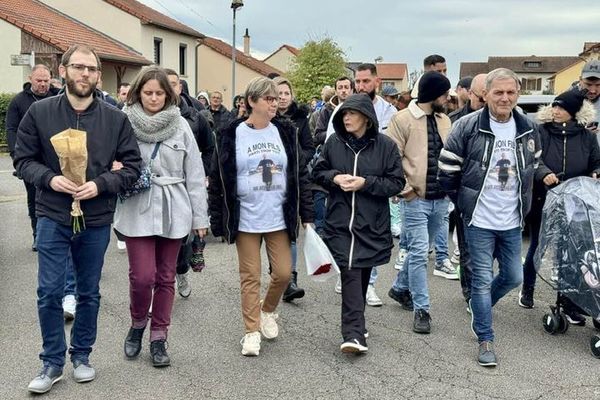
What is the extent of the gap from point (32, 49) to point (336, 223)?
22.8 meters

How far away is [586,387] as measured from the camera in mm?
4023

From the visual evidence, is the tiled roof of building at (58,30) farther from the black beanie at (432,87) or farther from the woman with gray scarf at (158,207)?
the woman with gray scarf at (158,207)

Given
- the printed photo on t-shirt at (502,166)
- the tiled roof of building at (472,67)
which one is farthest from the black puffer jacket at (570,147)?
the tiled roof of building at (472,67)

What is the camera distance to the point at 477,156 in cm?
439

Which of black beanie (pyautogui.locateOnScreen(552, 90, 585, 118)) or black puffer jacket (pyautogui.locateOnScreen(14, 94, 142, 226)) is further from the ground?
black beanie (pyautogui.locateOnScreen(552, 90, 585, 118))

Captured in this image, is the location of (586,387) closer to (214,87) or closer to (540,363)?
(540,363)

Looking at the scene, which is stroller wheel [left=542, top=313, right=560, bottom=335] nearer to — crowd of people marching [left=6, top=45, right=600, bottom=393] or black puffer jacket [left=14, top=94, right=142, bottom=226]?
crowd of people marching [left=6, top=45, right=600, bottom=393]

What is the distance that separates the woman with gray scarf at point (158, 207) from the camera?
4.13 metres

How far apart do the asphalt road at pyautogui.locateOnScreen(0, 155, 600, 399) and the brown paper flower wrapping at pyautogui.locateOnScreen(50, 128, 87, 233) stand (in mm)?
1107

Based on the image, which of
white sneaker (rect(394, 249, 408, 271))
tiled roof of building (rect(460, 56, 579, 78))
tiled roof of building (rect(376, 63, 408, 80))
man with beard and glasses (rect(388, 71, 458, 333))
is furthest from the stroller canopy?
tiled roof of building (rect(376, 63, 408, 80))

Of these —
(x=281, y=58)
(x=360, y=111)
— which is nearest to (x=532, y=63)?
(x=281, y=58)

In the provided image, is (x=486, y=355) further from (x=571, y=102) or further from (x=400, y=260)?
(x=400, y=260)

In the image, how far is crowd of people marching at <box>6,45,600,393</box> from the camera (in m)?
3.78

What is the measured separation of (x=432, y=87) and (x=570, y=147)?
1311 mm
